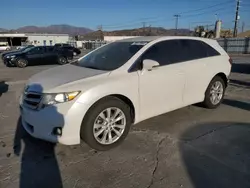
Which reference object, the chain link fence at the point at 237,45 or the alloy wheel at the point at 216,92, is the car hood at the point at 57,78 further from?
the chain link fence at the point at 237,45

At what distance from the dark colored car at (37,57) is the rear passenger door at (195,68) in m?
15.1

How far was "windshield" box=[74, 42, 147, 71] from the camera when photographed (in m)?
3.81

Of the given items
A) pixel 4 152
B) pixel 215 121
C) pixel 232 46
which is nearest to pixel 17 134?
pixel 4 152

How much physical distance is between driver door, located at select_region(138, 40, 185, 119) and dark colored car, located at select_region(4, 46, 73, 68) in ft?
49.9

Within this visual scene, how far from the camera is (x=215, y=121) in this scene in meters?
4.50

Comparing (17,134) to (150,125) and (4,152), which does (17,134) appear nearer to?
(4,152)

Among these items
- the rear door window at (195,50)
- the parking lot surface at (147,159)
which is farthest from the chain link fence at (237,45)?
the parking lot surface at (147,159)

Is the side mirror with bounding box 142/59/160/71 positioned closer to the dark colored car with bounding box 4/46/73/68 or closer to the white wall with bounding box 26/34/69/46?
the dark colored car with bounding box 4/46/73/68

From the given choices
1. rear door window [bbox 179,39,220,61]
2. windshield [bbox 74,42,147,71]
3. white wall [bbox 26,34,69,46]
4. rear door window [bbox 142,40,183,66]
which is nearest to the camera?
windshield [bbox 74,42,147,71]

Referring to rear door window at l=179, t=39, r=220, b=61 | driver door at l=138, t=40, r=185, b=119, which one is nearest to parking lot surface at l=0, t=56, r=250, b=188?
driver door at l=138, t=40, r=185, b=119

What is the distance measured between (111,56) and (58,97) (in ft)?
4.81

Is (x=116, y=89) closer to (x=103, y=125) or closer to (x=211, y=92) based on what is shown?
(x=103, y=125)

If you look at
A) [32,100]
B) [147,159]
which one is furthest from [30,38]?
[147,159]

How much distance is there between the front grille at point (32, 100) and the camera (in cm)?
317
